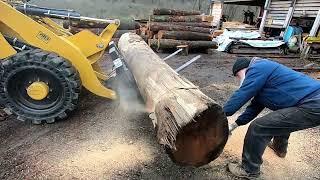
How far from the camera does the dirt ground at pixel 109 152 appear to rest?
3.57 metres

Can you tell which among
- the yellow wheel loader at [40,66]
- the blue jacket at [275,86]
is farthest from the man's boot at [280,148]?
the yellow wheel loader at [40,66]

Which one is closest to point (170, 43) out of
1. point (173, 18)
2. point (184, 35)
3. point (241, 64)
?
point (184, 35)

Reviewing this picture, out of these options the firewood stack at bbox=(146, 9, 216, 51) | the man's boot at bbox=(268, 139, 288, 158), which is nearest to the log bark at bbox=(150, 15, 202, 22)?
the firewood stack at bbox=(146, 9, 216, 51)

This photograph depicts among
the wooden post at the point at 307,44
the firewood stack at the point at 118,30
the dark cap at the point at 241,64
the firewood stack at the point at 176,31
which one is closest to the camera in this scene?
the dark cap at the point at 241,64

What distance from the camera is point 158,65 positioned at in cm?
458

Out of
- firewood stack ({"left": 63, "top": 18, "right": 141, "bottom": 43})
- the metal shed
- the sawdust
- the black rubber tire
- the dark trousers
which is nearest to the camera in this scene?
the dark trousers

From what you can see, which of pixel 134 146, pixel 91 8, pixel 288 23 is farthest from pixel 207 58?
pixel 91 8

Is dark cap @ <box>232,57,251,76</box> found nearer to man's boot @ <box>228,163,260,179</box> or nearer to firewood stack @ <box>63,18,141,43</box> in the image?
man's boot @ <box>228,163,260,179</box>

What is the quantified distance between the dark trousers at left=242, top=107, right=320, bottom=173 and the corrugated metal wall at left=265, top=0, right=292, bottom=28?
43.7ft

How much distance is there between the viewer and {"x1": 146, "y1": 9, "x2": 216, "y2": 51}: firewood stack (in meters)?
11.8

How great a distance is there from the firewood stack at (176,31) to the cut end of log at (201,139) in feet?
29.0

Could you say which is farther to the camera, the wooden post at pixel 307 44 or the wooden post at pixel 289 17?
the wooden post at pixel 289 17

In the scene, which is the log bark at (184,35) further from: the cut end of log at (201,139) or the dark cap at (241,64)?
the cut end of log at (201,139)

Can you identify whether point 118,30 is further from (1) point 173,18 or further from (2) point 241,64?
(2) point 241,64
